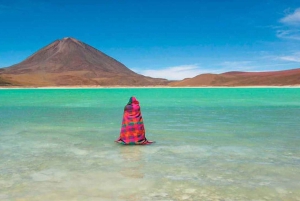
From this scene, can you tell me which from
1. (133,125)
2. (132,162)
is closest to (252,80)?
(133,125)

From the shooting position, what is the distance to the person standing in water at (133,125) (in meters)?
8.12

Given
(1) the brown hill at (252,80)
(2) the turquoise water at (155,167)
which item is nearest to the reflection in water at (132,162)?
(2) the turquoise water at (155,167)

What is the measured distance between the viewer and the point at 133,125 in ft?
26.7

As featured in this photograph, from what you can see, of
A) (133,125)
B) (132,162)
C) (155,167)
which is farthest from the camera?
(133,125)

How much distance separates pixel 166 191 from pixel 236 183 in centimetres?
104

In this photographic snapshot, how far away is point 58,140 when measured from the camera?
9102 mm

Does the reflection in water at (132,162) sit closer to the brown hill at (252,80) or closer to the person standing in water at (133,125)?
the person standing in water at (133,125)

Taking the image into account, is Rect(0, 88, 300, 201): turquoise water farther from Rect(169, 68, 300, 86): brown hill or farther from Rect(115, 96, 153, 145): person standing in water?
Rect(169, 68, 300, 86): brown hill

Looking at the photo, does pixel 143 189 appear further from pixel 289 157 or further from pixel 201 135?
pixel 201 135

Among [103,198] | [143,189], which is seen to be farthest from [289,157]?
[103,198]

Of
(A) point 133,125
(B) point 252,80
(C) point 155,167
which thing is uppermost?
(A) point 133,125

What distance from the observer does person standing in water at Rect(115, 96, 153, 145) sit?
812 cm

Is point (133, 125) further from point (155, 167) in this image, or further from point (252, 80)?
point (252, 80)

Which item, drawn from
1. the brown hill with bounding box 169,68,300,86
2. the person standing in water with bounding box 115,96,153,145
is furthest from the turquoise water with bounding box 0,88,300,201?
the brown hill with bounding box 169,68,300,86
